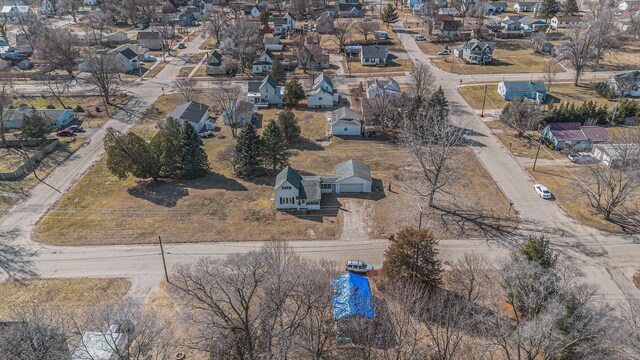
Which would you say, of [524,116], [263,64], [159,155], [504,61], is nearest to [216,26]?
[263,64]

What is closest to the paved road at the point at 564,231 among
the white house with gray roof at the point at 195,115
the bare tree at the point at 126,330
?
the bare tree at the point at 126,330

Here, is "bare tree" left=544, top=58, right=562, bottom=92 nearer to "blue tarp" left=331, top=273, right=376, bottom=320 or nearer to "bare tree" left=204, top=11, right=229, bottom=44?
"blue tarp" left=331, top=273, right=376, bottom=320

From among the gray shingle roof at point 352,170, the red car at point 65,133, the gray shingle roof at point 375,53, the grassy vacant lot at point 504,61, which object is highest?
the gray shingle roof at point 375,53

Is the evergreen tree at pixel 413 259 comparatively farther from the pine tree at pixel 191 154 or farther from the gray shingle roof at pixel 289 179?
the pine tree at pixel 191 154

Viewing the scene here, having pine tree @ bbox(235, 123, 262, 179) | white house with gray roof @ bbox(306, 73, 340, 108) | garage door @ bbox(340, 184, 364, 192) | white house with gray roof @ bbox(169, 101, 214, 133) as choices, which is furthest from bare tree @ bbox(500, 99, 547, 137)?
white house with gray roof @ bbox(169, 101, 214, 133)

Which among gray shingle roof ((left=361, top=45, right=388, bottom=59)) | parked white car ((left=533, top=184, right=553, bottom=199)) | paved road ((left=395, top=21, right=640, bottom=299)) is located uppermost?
gray shingle roof ((left=361, top=45, right=388, bottom=59))
